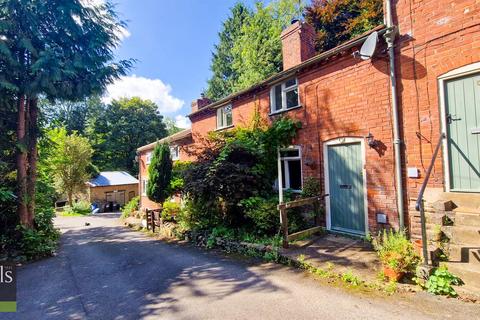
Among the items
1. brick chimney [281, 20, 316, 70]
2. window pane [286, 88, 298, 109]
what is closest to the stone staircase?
window pane [286, 88, 298, 109]

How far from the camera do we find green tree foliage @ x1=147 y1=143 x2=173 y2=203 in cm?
1377

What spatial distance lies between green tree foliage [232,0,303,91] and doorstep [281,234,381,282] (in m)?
15.8

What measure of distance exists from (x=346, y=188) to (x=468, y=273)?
11.5 ft

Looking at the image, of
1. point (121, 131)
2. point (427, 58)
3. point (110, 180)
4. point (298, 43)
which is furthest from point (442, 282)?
point (121, 131)

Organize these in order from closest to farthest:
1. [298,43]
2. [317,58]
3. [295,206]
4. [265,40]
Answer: [295,206] < [317,58] < [298,43] < [265,40]

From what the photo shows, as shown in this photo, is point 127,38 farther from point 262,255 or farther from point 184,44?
point 262,255

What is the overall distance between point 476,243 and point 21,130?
1237cm

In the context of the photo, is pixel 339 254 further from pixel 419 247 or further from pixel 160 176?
pixel 160 176

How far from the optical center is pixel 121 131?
3791 cm

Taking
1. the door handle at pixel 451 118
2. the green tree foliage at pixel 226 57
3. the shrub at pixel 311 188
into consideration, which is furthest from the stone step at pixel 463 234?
the green tree foliage at pixel 226 57

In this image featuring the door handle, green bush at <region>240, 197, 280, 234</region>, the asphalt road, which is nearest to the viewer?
the asphalt road

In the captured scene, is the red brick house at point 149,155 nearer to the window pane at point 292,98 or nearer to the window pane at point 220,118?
the window pane at point 220,118

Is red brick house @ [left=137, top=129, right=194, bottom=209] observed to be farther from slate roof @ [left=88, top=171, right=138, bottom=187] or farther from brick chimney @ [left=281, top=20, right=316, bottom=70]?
slate roof @ [left=88, top=171, right=138, bottom=187]

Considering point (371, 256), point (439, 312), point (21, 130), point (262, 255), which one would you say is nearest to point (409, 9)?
point (371, 256)
